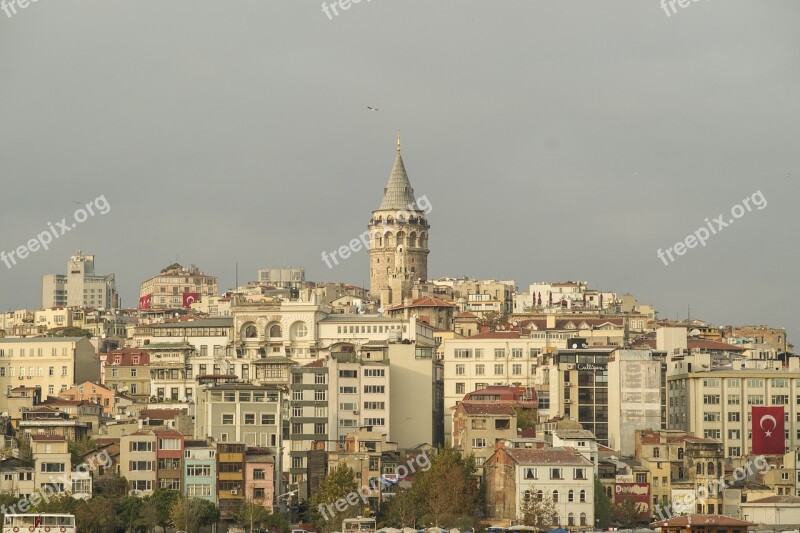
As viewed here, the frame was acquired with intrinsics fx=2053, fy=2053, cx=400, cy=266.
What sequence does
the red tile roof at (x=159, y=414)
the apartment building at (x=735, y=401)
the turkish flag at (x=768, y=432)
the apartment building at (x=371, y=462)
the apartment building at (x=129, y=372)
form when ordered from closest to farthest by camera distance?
the apartment building at (x=371, y=462), the red tile roof at (x=159, y=414), the turkish flag at (x=768, y=432), the apartment building at (x=735, y=401), the apartment building at (x=129, y=372)

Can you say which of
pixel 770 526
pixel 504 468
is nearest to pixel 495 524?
pixel 504 468

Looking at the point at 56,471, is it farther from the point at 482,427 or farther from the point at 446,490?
the point at 482,427

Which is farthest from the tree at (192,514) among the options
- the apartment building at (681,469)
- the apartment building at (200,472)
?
the apartment building at (681,469)

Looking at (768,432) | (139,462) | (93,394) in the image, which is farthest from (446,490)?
(93,394)

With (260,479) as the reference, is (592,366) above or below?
above

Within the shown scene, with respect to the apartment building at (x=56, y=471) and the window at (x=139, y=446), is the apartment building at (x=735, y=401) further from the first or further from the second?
the apartment building at (x=56, y=471)

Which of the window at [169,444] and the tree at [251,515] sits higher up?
the window at [169,444]
